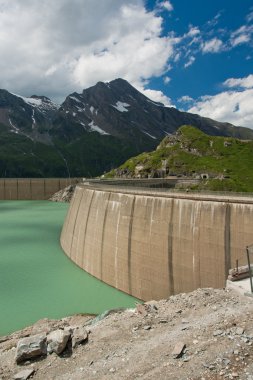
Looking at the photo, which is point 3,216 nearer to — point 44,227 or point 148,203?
point 44,227

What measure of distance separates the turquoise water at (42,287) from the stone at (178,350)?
53.7 ft

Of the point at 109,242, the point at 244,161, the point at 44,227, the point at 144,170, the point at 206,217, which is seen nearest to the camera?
the point at 206,217

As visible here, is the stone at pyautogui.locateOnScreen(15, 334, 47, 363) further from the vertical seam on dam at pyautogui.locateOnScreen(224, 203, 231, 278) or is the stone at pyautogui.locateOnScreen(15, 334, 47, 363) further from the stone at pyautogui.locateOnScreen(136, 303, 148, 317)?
the vertical seam on dam at pyautogui.locateOnScreen(224, 203, 231, 278)

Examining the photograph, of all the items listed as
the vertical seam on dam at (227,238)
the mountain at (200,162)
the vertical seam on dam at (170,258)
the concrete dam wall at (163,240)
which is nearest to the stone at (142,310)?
the concrete dam wall at (163,240)

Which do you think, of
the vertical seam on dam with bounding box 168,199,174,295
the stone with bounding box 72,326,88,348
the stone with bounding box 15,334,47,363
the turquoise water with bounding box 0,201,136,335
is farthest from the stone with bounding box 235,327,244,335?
the turquoise water with bounding box 0,201,136,335

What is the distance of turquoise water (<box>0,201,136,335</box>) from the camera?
2852 cm

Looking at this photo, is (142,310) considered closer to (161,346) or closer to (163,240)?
(161,346)

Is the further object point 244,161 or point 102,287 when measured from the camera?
point 244,161

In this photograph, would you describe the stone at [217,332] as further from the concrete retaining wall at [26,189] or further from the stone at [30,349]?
the concrete retaining wall at [26,189]

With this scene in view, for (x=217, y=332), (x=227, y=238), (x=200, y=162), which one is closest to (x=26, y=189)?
(x=200, y=162)

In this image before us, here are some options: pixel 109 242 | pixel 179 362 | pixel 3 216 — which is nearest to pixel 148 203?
pixel 109 242

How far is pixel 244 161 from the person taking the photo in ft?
301

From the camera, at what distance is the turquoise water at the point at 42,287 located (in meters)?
28.5

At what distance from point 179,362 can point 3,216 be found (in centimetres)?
7794
